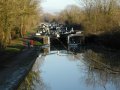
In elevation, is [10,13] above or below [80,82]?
above

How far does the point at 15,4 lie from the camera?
38.5 m

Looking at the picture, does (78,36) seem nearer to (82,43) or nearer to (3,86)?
(82,43)

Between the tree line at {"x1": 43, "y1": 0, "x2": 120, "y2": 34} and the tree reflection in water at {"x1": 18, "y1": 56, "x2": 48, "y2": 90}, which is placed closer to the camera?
the tree reflection in water at {"x1": 18, "y1": 56, "x2": 48, "y2": 90}

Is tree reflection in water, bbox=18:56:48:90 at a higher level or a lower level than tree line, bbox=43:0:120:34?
lower

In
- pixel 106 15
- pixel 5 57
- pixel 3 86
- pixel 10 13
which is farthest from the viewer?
pixel 106 15

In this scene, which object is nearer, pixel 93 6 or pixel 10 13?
pixel 10 13

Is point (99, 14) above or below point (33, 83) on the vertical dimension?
above

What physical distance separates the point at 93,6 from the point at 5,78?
5384 cm

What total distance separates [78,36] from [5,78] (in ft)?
170

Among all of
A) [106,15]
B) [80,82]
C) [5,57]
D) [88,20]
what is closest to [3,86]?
[80,82]

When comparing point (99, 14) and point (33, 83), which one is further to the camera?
point (99, 14)

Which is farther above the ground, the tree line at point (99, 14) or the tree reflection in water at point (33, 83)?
the tree line at point (99, 14)

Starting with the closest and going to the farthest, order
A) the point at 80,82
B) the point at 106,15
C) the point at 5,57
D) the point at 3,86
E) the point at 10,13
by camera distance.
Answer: the point at 3,86 → the point at 80,82 → the point at 5,57 → the point at 10,13 → the point at 106,15

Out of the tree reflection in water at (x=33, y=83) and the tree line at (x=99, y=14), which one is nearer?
the tree reflection in water at (x=33, y=83)
